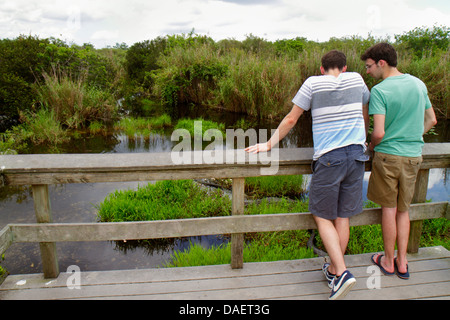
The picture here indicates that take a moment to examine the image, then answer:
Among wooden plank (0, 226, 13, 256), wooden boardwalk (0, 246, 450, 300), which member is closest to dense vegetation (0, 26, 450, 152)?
wooden plank (0, 226, 13, 256)

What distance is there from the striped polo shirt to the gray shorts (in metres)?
0.06

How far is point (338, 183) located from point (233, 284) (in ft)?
3.09

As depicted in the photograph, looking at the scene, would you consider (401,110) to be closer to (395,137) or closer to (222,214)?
(395,137)

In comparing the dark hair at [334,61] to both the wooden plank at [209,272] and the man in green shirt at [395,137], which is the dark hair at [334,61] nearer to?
the man in green shirt at [395,137]

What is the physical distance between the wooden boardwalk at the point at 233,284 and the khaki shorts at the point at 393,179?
520 mm

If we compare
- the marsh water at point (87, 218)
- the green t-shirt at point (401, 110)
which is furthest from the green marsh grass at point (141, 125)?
the green t-shirt at point (401, 110)

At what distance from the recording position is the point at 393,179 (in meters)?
2.21

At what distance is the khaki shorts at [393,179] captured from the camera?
2.19 m

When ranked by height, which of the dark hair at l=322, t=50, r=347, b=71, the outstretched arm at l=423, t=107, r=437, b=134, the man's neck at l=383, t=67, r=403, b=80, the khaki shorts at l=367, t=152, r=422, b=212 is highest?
the dark hair at l=322, t=50, r=347, b=71

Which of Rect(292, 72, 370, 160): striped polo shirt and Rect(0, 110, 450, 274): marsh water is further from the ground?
Rect(292, 72, 370, 160): striped polo shirt

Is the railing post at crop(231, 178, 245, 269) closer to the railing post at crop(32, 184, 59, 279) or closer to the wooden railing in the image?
the wooden railing

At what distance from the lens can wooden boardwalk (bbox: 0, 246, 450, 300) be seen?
2.13 meters
